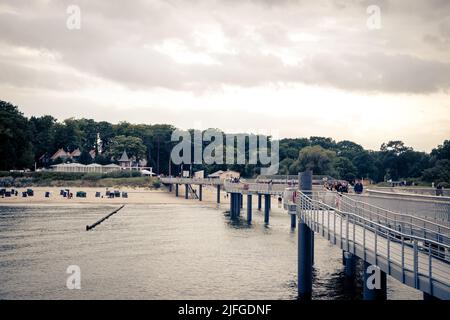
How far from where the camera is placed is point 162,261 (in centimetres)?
3506

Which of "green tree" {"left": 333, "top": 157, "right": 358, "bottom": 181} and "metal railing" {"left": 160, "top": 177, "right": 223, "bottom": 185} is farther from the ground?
"green tree" {"left": 333, "top": 157, "right": 358, "bottom": 181}

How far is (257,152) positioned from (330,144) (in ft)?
90.3

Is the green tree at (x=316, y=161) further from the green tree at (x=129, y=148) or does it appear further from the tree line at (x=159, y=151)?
the green tree at (x=129, y=148)

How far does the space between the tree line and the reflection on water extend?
4659cm

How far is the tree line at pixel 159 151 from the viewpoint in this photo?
111m

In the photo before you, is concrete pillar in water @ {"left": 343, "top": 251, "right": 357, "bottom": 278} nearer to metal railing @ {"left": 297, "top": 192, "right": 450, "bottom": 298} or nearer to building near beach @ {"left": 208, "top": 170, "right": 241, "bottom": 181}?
metal railing @ {"left": 297, "top": 192, "right": 450, "bottom": 298}

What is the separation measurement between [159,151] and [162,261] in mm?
125732

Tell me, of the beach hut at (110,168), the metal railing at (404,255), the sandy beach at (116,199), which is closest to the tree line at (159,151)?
the beach hut at (110,168)

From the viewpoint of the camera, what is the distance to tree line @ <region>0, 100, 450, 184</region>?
364ft

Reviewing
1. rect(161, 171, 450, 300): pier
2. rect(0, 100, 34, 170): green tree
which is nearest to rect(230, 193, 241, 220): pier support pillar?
rect(161, 171, 450, 300): pier

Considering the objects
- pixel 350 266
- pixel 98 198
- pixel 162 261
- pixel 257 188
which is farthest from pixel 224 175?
pixel 350 266

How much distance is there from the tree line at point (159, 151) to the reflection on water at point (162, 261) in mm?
46591

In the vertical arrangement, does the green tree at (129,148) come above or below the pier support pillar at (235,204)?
above

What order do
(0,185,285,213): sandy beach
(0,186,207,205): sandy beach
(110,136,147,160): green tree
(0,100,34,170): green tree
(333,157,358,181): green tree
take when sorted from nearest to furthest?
1. (0,185,285,213): sandy beach
2. (0,186,207,205): sandy beach
3. (333,157,358,181): green tree
4. (0,100,34,170): green tree
5. (110,136,147,160): green tree
